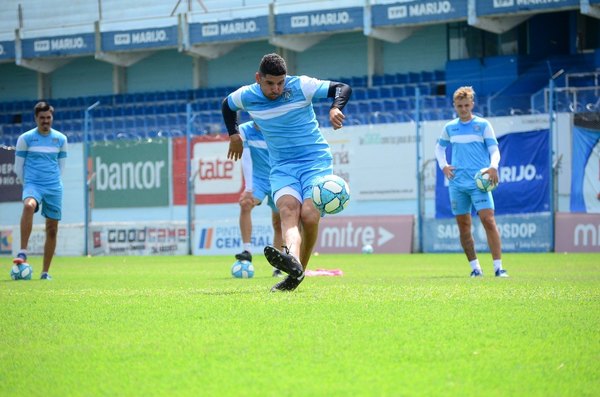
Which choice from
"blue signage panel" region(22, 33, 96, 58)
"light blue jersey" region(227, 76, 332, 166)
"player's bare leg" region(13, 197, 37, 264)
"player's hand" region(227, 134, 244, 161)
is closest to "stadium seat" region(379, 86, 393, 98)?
"blue signage panel" region(22, 33, 96, 58)

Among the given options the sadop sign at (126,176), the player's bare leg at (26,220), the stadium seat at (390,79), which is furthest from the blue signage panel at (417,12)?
the player's bare leg at (26,220)

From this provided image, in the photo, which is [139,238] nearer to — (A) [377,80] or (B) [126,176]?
(B) [126,176]

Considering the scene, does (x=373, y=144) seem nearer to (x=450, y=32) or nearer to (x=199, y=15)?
(x=450, y=32)

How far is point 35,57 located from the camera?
4034 cm

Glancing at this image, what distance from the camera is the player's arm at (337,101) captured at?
9.29 m

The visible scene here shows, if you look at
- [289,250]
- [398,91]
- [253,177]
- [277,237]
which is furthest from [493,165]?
[398,91]

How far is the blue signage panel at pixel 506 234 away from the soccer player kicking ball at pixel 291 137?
13.2m

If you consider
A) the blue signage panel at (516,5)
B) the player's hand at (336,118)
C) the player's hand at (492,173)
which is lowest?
the player's hand at (492,173)

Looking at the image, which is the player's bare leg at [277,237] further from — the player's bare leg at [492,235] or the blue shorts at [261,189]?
the player's bare leg at [492,235]

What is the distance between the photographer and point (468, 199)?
13672 millimetres

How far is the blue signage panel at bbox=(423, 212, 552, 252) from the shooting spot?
22484 mm

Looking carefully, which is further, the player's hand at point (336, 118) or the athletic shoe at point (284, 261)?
the player's hand at point (336, 118)

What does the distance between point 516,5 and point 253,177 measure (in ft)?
58.5

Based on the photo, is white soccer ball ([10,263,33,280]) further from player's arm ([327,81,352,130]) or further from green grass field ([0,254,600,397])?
player's arm ([327,81,352,130])
